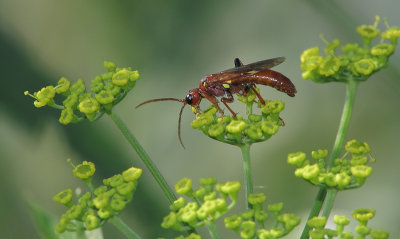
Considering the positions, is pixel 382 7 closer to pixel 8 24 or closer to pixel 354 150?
pixel 354 150

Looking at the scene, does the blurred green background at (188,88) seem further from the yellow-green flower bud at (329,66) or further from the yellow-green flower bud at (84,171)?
the yellow-green flower bud at (329,66)

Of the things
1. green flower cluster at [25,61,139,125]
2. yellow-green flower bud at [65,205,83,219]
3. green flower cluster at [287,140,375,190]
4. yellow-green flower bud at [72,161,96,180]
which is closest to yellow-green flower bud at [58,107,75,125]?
green flower cluster at [25,61,139,125]

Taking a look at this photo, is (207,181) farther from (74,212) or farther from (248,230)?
(74,212)

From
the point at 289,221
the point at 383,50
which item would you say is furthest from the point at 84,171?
the point at 383,50

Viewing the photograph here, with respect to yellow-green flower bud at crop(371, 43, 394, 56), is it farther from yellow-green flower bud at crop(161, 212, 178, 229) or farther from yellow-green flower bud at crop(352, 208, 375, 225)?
yellow-green flower bud at crop(161, 212, 178, 229)

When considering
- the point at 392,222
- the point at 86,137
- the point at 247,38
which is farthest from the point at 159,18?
the point at 392,222

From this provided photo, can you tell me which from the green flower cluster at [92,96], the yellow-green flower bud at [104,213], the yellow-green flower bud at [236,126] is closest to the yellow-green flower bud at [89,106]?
the green flower cluster at [92,96]

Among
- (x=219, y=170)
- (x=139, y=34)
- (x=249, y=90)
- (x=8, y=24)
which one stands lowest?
(x=219, y=170)
